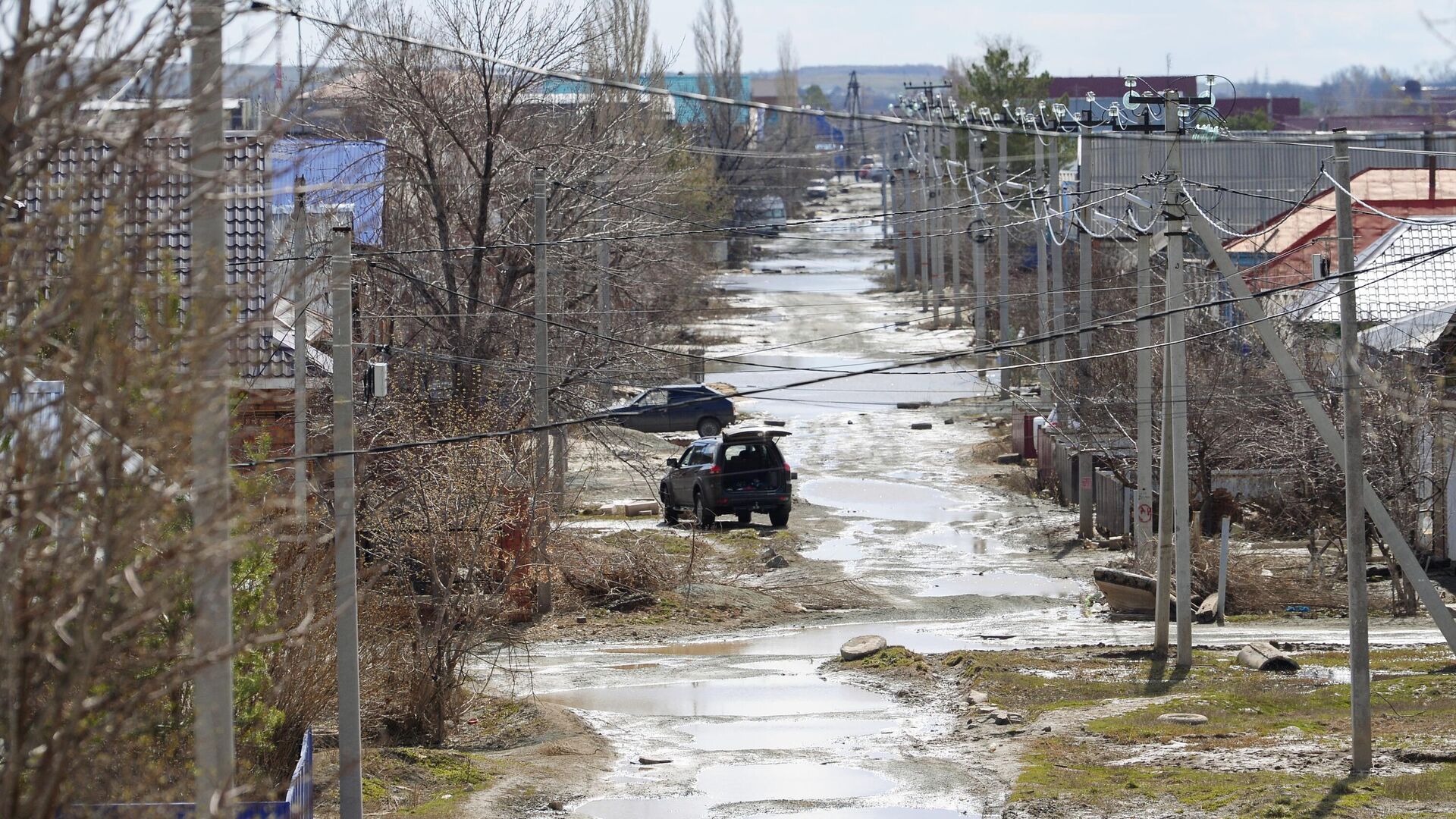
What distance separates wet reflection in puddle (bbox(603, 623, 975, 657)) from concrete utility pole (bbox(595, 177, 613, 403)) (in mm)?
5925

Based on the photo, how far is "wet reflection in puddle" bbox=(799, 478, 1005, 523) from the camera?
30641 millimetres

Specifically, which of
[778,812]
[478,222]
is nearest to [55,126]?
[778,812]

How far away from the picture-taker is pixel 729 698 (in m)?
17.7

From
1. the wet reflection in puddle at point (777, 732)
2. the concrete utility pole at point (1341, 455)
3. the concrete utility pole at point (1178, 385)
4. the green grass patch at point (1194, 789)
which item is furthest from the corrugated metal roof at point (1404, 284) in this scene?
the green grass patch at point (1194, 789)

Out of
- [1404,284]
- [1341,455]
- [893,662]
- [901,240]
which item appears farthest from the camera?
[901,240]

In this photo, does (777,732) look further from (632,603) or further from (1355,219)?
(1355,219)

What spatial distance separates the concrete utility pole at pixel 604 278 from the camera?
27392mm

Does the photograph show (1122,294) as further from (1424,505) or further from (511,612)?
(511,612)

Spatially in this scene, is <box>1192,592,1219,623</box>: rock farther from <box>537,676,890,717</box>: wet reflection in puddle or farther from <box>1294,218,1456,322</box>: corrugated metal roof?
<box>1294,218,1456,322</box>: corrugated metal roof

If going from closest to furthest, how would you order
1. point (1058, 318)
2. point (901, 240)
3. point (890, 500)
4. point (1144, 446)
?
1. point (1144, 446)
2. point (890, 500)
3. point (1058, 318)
4. point (901, 240)

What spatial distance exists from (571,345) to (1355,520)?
640 inches

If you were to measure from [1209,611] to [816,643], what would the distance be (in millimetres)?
6070

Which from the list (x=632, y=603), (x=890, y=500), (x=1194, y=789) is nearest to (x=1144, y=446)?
(x=632, y=603)

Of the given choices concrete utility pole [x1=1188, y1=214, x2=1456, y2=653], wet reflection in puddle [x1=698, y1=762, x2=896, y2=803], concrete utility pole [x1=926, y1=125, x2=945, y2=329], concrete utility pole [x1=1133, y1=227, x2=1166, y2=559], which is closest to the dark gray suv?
concrete utility pole [x1=1133, y1=227, x2=1166, y2=559]
